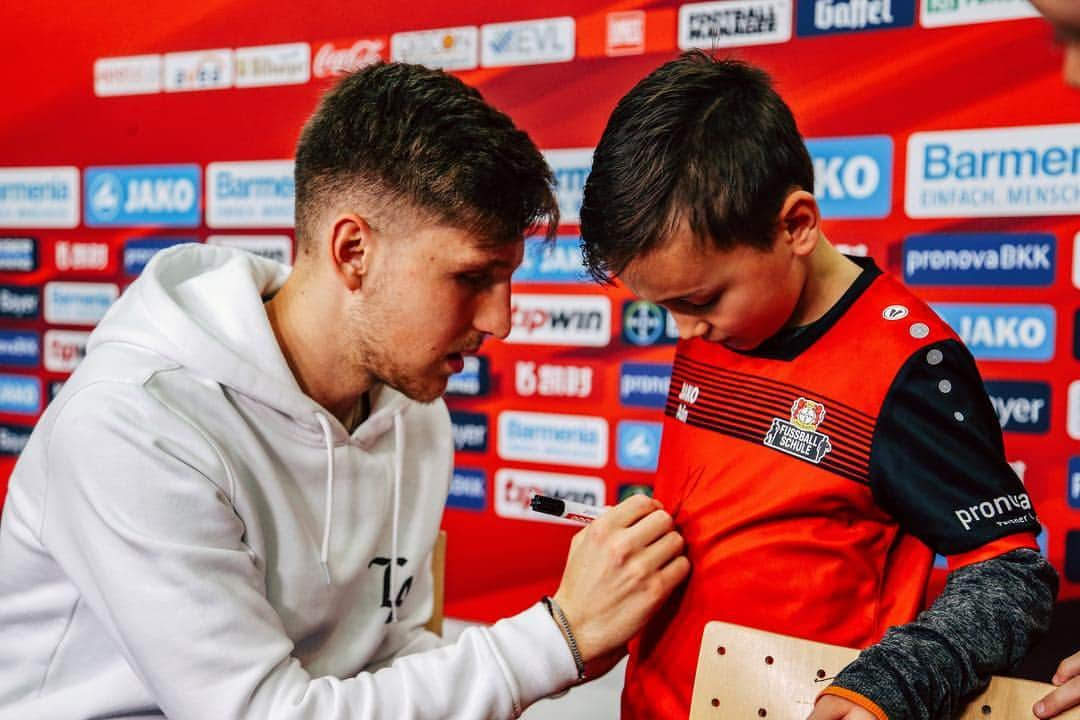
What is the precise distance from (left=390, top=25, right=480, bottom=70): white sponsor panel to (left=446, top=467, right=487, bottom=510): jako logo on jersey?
0.82 metres

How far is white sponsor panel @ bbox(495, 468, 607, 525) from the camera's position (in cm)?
194

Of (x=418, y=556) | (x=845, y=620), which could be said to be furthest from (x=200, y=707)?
(x=845, y=620)

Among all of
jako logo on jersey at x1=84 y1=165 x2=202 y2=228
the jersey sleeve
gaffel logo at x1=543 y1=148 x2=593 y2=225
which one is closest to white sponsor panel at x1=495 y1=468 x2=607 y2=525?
gaffel logo at x1=543 y1=148 x2=593 y2=225

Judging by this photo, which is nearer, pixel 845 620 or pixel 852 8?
pixel 845 620

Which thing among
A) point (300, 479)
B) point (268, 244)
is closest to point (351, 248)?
point (300, 479)

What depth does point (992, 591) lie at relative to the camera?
2.66 feet

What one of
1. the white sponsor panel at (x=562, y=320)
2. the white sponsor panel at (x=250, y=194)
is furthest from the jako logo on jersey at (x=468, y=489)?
the white sponsor panel at (x=250, y=194)

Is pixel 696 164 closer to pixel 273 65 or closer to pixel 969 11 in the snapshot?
pixel 969 11

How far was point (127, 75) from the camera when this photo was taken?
92.8 inches

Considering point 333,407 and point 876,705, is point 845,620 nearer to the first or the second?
point 876,705

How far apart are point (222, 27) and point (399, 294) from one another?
4.60 feet

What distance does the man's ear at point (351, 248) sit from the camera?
1.13 metres

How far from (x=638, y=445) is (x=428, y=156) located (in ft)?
3.05

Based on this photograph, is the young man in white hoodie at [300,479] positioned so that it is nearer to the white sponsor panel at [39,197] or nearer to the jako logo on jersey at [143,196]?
the jako logo on jersey at [143,196]
